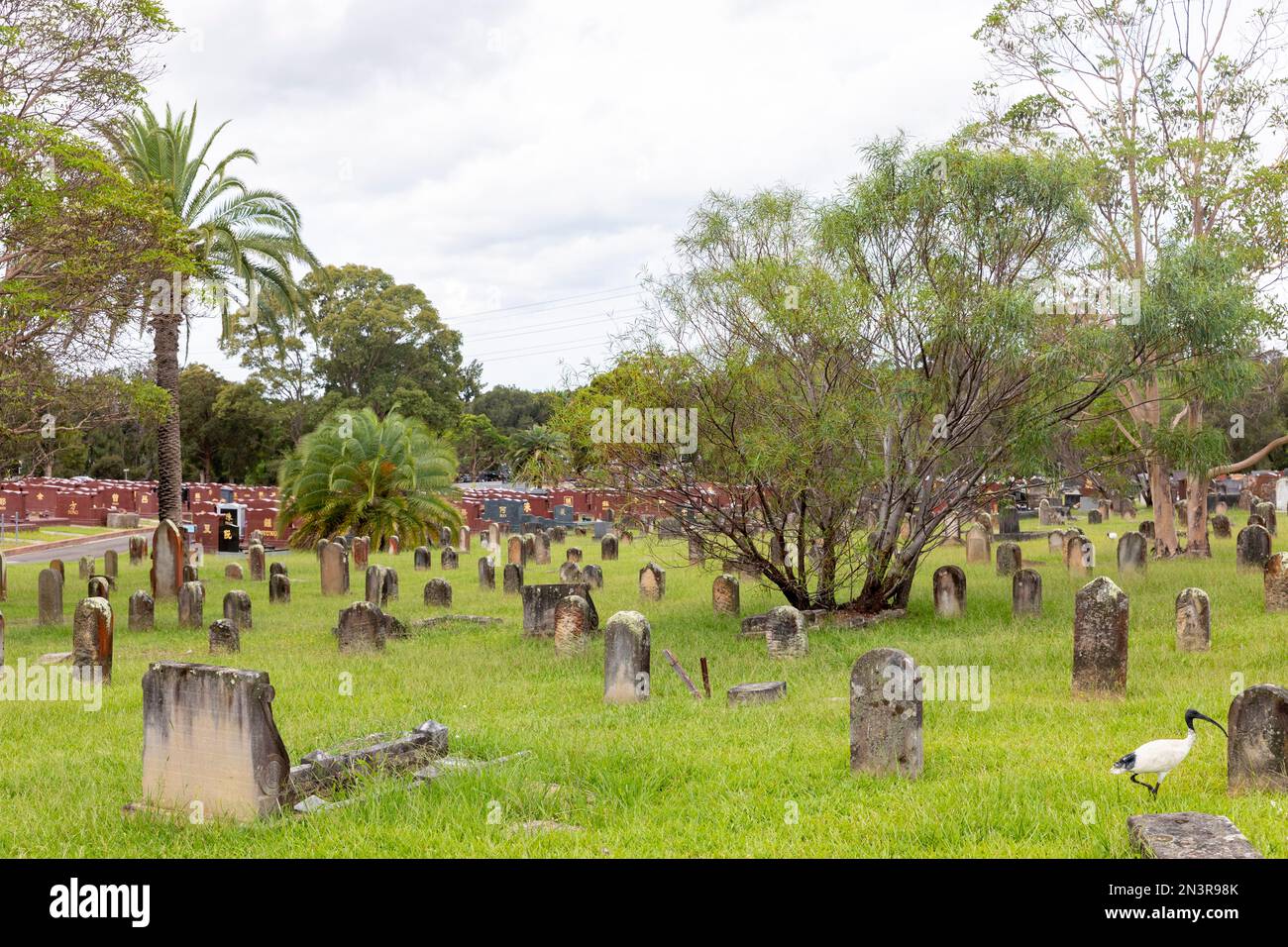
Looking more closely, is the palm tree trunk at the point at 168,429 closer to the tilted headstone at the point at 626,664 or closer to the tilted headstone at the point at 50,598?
the tilted headstone at the point at 50,598

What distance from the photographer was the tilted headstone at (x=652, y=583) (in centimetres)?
1909

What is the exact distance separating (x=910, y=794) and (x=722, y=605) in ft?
32.6

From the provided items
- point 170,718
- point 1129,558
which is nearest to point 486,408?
point 1129,558

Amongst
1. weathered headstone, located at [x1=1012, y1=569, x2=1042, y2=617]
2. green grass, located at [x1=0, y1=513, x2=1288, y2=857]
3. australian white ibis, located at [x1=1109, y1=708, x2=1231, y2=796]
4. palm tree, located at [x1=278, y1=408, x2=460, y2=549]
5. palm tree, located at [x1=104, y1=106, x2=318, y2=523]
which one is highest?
palm tree, located at [x1=104, y1=106, x2=318, y2=523]

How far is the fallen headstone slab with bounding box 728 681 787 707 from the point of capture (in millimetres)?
9969

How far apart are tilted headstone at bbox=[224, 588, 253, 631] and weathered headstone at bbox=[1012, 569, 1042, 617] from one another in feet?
36.4

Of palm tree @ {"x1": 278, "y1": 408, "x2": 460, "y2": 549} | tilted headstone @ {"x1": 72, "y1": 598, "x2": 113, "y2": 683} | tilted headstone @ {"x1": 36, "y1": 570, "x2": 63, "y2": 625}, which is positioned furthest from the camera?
palm tree @ {"x1": 278, "y1": 408, "x2": 460, "y2": 549}

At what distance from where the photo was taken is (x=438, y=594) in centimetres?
1864

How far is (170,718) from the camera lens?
712 cm

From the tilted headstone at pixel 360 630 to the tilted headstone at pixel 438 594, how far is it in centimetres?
476

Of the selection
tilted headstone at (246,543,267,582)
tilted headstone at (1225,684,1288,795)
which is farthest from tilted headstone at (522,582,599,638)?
tilted headstone at (246,543,267,582)

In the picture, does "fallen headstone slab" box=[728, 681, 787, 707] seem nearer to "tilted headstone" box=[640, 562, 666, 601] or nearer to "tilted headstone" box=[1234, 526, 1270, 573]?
"tilted headstone" box=[640, 562, 666, 601]

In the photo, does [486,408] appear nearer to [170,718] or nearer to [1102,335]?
[1102,335]
